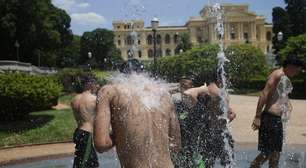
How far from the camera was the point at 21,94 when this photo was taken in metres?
14.6

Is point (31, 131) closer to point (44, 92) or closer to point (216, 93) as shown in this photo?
point (44, 92)

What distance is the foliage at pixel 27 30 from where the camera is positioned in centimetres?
4775

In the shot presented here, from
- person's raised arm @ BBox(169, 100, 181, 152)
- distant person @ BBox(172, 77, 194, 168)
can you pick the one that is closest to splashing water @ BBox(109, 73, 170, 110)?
person's raised arm @ BBox(169, 100, 181, 152)

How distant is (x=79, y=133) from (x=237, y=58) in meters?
36.3

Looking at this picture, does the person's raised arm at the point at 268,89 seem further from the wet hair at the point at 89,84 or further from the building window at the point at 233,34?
the building window at the point at 233,34

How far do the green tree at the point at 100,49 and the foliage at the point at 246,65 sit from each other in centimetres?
4704

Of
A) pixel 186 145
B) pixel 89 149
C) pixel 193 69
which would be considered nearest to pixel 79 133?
pixel 89 149

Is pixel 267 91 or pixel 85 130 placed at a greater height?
pixel 267 91

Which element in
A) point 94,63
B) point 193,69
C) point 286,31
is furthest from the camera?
point 94,63

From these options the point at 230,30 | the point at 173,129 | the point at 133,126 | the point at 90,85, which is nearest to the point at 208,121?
the point at 90,85

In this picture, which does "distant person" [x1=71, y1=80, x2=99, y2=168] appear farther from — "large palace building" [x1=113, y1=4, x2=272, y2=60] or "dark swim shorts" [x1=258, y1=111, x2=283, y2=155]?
"large palace building" [x1=113, y1=4, x2=272, y2=60]

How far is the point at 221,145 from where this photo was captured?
6586 millimetres

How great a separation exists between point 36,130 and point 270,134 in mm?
9082

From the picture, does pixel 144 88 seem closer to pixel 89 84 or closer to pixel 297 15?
pixel 89 84
